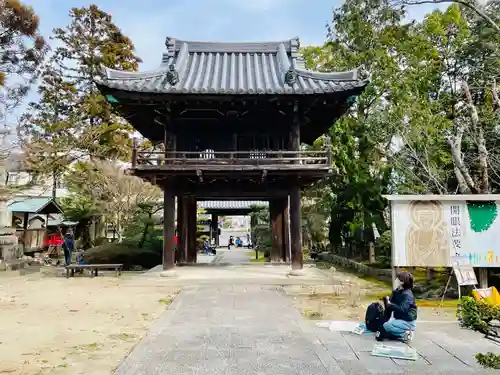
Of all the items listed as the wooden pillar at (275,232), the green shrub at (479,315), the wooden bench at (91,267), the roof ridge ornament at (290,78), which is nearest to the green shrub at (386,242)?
the wooden pillar at (275,232)

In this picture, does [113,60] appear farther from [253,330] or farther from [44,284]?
[253,330]

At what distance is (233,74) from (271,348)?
12.7 metres

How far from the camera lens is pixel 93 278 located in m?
15.8

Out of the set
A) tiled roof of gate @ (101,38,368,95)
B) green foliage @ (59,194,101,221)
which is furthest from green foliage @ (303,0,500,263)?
green foliage @ (59,194,101,221)

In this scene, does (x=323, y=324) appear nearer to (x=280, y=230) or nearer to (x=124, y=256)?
(x=280, y=230)

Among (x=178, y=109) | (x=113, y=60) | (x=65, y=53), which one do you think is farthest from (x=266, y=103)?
(x=65, y=53)

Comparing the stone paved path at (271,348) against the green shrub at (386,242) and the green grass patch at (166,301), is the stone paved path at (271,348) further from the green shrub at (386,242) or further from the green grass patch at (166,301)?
the green shrub at (386,242)

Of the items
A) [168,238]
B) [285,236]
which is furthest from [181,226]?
[285,236]

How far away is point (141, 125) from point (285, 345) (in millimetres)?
12657

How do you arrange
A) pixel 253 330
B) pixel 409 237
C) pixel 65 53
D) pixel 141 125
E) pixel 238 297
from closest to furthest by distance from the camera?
1. pixel 253 330
2. pixel 409 237
3. pixel 238 297
4. pixel 141 125
5. pixel 65 53

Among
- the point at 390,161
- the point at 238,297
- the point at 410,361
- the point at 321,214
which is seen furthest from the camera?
the point at 321,214

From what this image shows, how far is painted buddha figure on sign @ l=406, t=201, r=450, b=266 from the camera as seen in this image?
10086 mm

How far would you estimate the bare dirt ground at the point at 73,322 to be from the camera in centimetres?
559

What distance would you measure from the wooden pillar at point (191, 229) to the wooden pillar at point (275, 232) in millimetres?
3290
